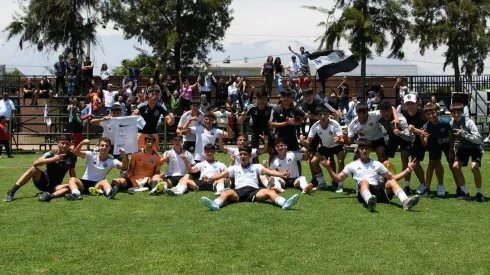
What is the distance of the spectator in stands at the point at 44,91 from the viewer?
27.6 metres

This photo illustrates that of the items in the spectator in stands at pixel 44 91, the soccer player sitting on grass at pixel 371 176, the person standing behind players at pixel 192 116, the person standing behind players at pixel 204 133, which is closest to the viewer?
the soccer player sitting on grass at pixel 371 176

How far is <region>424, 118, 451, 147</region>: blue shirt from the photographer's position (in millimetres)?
12016

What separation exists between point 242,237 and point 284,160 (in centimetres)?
476

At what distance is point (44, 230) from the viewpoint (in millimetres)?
8906

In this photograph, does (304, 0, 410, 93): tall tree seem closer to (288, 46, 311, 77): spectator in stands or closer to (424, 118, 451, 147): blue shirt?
(288, 46, 311, 77): spectator in stands

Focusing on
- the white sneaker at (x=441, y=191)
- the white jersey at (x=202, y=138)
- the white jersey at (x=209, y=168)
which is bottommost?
the white sneaker at (x=441, y=191)

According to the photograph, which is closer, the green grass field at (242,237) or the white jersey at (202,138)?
the green grass field at (242,237)

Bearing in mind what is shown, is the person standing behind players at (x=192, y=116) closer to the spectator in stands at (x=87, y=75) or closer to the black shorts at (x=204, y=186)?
the black shorts at (x=204, y=186)

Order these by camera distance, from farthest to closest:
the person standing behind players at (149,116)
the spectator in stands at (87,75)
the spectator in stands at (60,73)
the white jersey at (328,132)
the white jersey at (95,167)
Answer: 1. the spectator in stands at (60,73)
2. the spectator in stands at (87,75)
3. the person standing behind players at (149,116)
4. the white jersey at (328,132)
5. the white jersey at (95,167)

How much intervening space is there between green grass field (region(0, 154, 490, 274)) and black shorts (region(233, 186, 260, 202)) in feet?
1.32

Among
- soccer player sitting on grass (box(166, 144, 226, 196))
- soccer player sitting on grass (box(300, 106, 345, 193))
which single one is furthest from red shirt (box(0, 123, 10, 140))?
soccer player sitting on grass (box(300, 106, 345, 193))

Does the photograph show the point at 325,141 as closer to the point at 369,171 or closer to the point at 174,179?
the point at 369,171

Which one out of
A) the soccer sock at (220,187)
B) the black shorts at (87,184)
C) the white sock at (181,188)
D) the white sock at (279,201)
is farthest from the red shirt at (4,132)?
the white sock at (279,201)

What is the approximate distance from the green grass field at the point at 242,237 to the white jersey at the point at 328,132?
1835 millimetres
